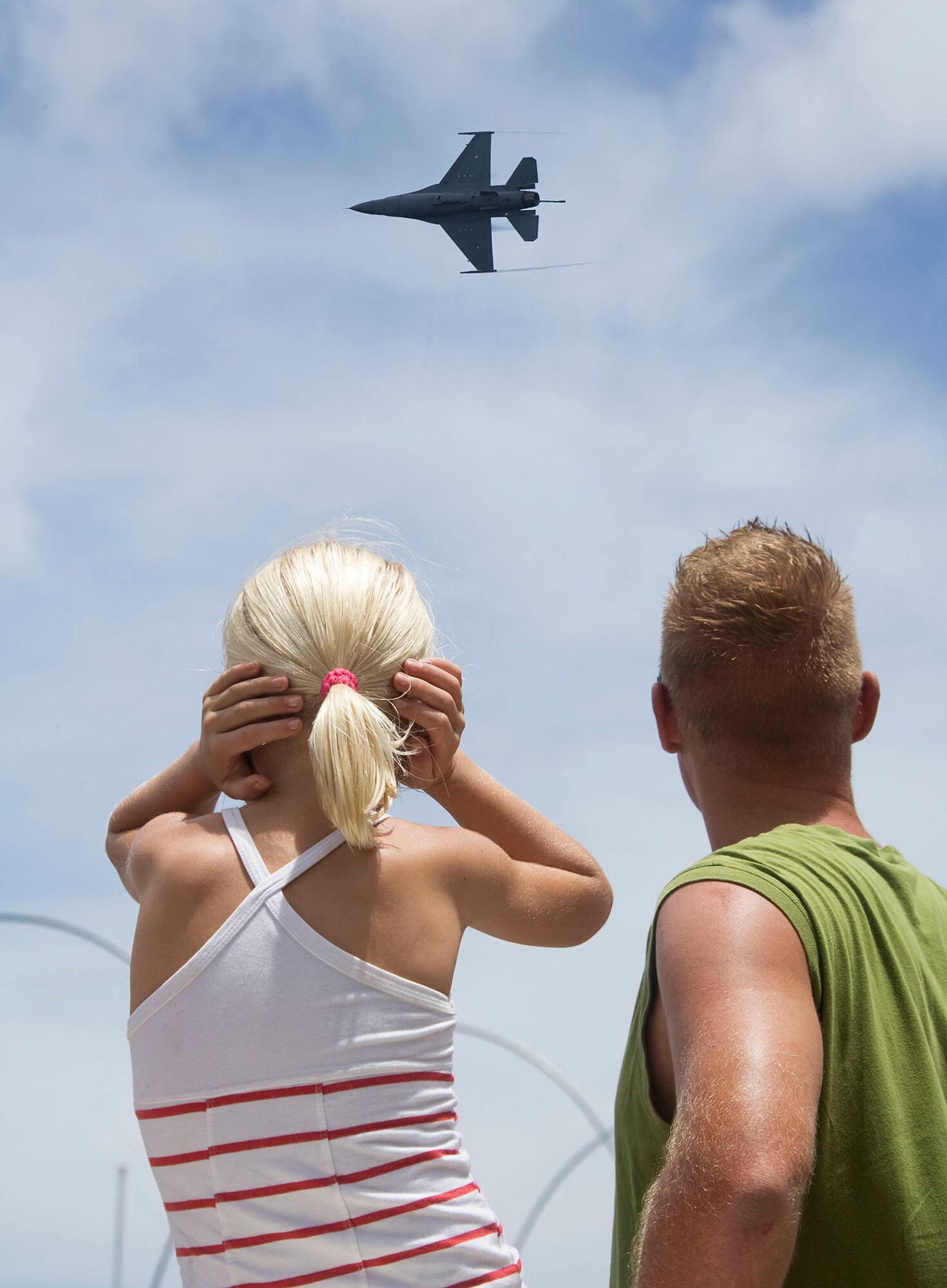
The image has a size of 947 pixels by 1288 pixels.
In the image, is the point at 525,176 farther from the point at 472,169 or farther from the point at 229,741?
the point at 229,741

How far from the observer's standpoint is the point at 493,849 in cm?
342

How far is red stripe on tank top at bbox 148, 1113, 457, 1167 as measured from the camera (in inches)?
116

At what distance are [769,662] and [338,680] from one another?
3.88 feet

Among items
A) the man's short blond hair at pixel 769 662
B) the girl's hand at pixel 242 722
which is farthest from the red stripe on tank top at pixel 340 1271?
the man's short blond hair at pixel 769 662

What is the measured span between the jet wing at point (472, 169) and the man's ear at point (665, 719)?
38640 millimetres

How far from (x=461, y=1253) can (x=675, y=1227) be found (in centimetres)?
102

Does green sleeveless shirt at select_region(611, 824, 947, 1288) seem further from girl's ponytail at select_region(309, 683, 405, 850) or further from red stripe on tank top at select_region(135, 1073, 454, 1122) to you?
girl's ponytail at select_region(309, 683, 405, 850)

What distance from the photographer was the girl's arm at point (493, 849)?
3.37 metres

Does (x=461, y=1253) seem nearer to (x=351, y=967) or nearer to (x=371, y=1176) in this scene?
(x=371, y=1176)

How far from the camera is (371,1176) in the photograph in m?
2.95

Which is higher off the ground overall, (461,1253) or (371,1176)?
(371,1176)

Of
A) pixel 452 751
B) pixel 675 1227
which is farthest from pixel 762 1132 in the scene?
pixel 452 751

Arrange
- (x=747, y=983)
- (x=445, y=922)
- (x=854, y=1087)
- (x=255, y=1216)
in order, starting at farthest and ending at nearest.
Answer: (x=445, y=922) → (x=255, y=1216) → (x=854, y=1087) → (x=747, y=983)

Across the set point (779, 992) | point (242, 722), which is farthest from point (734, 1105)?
point (242, 722)
